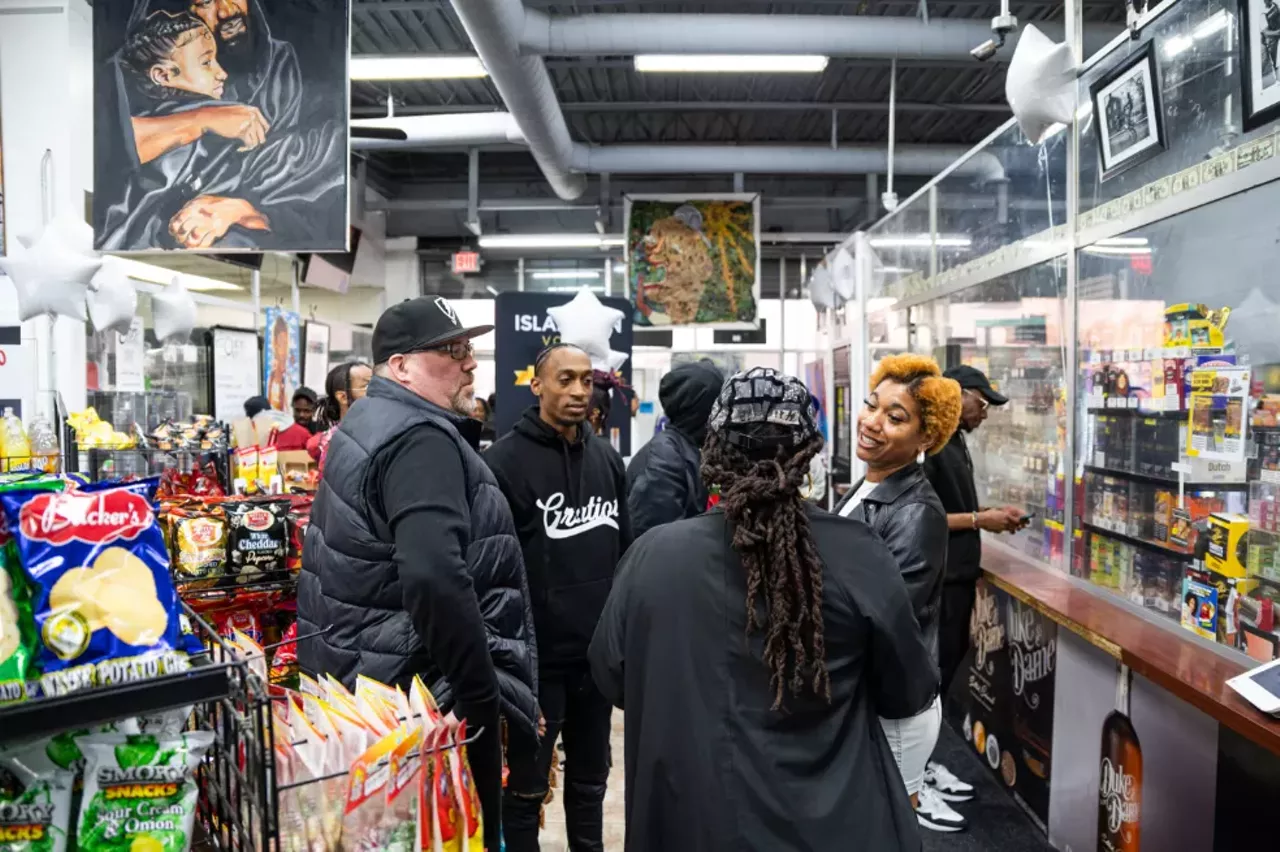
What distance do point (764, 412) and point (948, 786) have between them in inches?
122

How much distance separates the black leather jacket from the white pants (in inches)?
12.3

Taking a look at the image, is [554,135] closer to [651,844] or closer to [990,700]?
[990,700]

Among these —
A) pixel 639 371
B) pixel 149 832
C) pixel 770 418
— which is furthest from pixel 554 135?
pixel 149 832

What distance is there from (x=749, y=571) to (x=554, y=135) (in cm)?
773

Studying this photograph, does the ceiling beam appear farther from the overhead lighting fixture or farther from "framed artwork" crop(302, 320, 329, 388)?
"framed artwork" crop(302, 320, 329, 388)

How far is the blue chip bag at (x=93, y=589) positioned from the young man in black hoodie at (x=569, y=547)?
1.67 meters

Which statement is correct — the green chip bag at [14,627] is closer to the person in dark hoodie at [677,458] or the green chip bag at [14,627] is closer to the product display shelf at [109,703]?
the product display shelf at [109,703]

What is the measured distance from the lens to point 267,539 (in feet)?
7.43

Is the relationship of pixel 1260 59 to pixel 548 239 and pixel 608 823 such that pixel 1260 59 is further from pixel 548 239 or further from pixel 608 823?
pixel 548 239

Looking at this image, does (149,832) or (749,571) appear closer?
(149,832)

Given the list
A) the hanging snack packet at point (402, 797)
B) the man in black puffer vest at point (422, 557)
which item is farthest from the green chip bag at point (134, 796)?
the man in black puffer vest at point (422, 557)

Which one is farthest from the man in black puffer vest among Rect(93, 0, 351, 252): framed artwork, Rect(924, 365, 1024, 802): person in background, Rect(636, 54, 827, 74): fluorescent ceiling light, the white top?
Rect(636, 54, 827, 74): fluorescent ceiling light

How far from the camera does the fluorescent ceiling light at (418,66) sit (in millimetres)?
6480

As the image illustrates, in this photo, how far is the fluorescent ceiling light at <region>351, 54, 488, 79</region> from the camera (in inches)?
255
